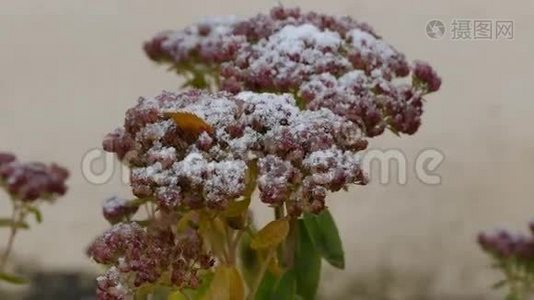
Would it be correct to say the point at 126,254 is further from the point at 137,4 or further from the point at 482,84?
the point at 482,84

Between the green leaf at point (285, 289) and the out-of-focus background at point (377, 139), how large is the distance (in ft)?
1.53

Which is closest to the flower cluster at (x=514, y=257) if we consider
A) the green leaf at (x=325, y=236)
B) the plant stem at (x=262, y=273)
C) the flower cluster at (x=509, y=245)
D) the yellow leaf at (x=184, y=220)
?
the flower cluster at (x=509, y=245)

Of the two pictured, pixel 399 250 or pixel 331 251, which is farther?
pixel 399 250

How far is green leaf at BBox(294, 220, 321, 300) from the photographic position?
1.32 m

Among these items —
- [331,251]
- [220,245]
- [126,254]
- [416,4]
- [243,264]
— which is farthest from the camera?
[416,4]

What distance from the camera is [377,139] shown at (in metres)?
1.69

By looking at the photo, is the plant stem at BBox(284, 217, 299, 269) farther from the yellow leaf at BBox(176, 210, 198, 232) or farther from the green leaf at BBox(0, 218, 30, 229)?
the green leaf at BBox(0, 218, 30, 229)

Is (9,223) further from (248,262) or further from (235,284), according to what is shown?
(235,284)

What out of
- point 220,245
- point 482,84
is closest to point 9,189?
point 220,245

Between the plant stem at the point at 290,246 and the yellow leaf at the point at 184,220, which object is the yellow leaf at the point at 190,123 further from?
the plant stem at the point at 290,246

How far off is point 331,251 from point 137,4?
1.91ft

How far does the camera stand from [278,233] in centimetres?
115

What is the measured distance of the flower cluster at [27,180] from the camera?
1511 millimetres

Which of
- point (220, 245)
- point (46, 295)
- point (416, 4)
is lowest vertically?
point (46, 295)
